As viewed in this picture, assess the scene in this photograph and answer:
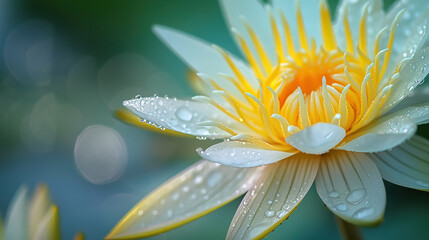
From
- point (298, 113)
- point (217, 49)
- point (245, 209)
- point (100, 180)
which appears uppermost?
point (217, 49)

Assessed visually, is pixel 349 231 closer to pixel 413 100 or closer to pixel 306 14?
pixel 413 100

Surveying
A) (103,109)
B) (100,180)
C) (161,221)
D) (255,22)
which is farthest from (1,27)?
(161,221)

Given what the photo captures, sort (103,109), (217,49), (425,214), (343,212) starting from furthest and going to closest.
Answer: (103,109) → (425,214) → (217,49) → (343,212)

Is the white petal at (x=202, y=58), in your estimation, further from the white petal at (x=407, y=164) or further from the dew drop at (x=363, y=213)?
the dew drop at (x=363, y=213)

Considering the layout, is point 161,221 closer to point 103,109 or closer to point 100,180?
point 100,180

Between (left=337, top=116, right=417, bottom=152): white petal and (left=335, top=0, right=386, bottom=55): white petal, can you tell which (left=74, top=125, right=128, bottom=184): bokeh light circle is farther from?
(left=337, top=116, right=417, bottom=152): white petal

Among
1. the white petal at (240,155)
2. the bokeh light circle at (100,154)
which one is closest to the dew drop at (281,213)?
the white petal at (240,155)
